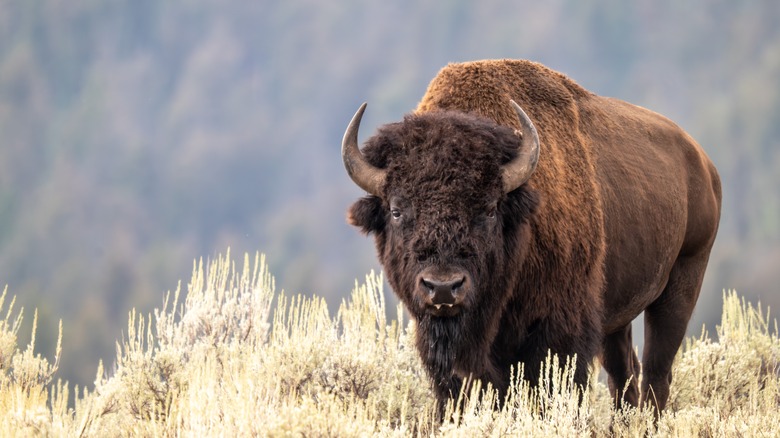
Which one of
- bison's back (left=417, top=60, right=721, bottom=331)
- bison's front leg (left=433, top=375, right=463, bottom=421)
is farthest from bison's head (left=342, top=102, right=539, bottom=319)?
bison's front leg (left=433, top=375, right=463, bottom=421)

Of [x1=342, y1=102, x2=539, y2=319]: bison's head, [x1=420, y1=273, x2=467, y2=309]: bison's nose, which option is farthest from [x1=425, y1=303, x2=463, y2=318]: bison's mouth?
[x1=420, y1=273, x2=467, y2=309]: bison's nose

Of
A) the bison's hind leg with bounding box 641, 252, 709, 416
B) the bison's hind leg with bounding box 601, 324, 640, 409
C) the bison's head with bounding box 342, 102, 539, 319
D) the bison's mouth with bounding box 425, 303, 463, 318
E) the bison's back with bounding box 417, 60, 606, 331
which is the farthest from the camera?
the bison's hind leg with bounding box 601, 324, 640, 409

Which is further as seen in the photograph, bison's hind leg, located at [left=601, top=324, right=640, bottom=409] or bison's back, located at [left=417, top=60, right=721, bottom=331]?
bison's hind leg, located at [left=601, top=324, right=640, bottom=409]

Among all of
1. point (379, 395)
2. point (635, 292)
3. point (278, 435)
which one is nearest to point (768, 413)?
point (635, 292)

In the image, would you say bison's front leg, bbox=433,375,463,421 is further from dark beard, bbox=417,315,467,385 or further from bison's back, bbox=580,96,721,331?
bison's back, bbox=580,96,721,331

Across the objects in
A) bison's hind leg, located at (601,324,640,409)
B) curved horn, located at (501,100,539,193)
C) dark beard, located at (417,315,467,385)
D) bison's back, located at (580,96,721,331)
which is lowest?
dark beard, located at (417,315,467,385)

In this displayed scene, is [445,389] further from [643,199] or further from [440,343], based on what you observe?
[643,199]

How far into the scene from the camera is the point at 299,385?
6.64m

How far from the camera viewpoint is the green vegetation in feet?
16.2

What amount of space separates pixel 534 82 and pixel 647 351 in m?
2.69

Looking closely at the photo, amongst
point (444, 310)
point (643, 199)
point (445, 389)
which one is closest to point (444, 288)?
point (444, 310)

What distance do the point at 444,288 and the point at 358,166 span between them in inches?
40.9

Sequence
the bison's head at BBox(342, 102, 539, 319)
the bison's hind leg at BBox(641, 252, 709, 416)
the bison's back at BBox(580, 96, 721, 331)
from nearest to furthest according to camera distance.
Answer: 1. the bison's head at BBox(342, 102, 539, 319)
2. the bison's back at BBox(580, 96, 721, 331)
3. the bison's hind leg at BBox(641, 252, 709, 416)

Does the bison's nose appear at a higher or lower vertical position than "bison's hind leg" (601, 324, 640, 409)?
lower
